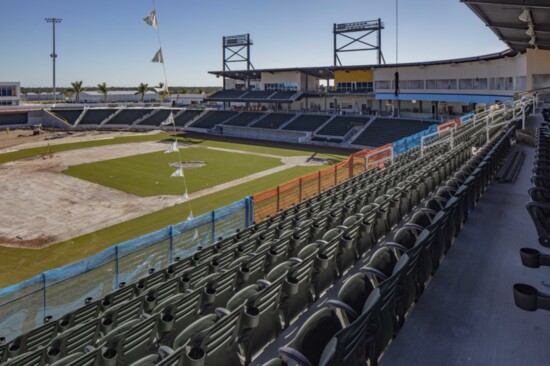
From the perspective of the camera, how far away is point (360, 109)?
65188 mm

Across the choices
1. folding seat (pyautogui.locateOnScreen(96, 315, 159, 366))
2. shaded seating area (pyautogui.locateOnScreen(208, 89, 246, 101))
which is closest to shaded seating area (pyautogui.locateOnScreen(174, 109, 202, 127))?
shaded seating area (pyautogui.locateOnScreen(208, 89, 246, 101))

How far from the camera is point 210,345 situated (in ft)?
13.0

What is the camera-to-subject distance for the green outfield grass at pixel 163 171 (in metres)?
31.7

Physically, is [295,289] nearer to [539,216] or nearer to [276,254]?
[276,254]

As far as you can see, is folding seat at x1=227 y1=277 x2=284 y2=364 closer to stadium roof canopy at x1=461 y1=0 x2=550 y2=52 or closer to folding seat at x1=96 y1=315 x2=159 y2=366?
folding seat at x1=96 y1=315 x2=159 y2=366

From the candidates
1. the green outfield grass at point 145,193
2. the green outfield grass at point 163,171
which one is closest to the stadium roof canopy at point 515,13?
the green outfield grass at point 145,193

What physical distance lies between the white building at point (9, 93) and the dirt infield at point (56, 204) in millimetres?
52072

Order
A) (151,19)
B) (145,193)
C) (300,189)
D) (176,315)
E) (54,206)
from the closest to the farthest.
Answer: (176,315), (151,19), (300,189), (54,206), (145,193)

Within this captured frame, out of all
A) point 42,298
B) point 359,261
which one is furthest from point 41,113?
point 359,261

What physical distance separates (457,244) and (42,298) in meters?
10.4

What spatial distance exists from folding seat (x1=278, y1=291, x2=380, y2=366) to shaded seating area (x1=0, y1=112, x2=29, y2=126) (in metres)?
90.7

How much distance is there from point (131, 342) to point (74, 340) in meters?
1.94

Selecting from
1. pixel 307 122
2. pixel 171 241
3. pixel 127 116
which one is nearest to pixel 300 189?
pixel 171 241

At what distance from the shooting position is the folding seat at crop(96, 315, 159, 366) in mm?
4875
